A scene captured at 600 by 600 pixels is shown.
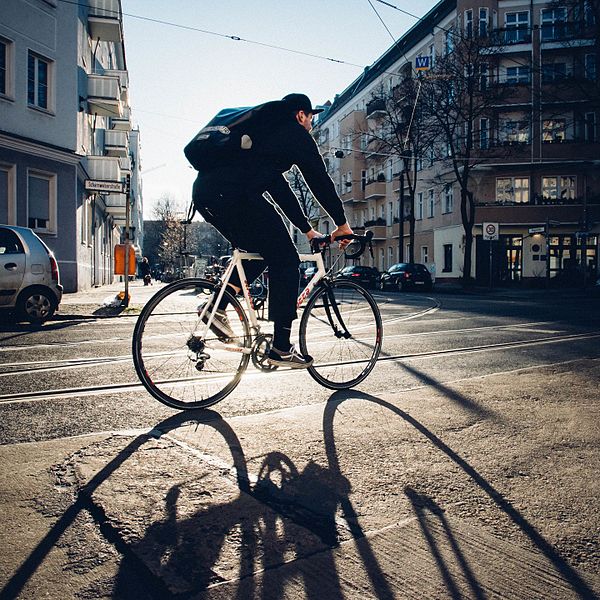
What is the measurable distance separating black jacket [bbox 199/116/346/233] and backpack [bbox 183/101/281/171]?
49 mm

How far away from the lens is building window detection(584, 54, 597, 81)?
134 ft

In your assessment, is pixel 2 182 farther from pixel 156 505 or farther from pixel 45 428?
pixel 156 505

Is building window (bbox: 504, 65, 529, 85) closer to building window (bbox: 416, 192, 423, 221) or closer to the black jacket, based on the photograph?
building window (bbox: 416, 192, 423, 221)

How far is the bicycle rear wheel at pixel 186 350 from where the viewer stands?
4090mm

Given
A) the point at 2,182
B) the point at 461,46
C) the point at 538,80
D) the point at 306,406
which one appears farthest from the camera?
the point at 538,80

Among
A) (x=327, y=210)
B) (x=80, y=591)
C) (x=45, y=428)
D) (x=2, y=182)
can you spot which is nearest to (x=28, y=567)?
(x=80, y=591)

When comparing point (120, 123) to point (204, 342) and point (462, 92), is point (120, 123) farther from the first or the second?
point (204, 342)

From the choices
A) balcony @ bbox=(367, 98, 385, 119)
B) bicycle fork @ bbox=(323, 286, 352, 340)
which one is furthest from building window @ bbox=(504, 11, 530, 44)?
bicycle fork @ bbox=(323, 286, 352, 340)

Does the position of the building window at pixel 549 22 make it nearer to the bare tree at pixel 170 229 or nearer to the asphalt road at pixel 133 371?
the asphalt road at pixel 133 371

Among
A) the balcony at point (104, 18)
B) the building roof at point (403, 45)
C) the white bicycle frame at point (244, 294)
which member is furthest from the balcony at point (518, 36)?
the white bicycle frame at point (244, 294)

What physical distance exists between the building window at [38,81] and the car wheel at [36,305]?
41.5ft

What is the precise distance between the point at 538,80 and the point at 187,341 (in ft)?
146

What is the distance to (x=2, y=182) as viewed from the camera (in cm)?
2089

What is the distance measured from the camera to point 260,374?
5.43 meters
